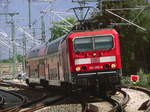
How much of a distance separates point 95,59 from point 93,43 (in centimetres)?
72

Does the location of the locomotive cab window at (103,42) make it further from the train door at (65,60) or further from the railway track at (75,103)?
the railway track at (75,103)

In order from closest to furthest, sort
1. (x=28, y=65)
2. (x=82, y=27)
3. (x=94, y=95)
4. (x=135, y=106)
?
(x=135, y=106)
(x=82, y=27)
(x=94, y=95)
(x=28, y=65)

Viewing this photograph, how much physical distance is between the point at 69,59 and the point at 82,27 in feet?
5.72

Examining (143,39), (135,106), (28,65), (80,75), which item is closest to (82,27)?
(80,75)

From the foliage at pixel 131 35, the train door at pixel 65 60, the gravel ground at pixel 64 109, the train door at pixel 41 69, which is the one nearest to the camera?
the gravel ground at pixel 64 109

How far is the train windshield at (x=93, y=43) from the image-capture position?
18828mm

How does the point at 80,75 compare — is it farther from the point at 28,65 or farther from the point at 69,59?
the point at 28,65

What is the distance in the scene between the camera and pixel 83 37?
19031mm

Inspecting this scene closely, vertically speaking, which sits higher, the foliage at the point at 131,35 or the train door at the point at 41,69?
the foliage at the point at 131,35

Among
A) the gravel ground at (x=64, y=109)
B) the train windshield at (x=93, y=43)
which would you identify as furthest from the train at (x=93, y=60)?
the gravel ground at (x=64, y=109)

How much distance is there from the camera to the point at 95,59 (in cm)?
1862

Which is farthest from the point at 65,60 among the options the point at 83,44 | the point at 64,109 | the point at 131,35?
the point at 131,35

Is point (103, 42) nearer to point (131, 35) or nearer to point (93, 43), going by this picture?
point (93, 43)

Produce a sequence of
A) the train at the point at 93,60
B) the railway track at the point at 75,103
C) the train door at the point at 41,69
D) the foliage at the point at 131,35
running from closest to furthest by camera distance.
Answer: the railway track at the point at 75,103
the train at the point at 93,60
the train door at the point at 41,69
the foliage at the point at 131,35
